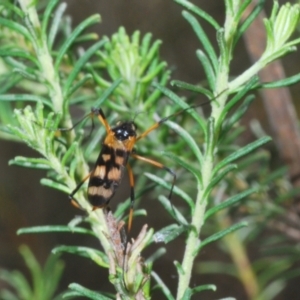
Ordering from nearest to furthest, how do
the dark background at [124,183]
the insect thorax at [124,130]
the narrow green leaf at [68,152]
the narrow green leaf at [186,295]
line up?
the narrow green leaf at [186,295]
the narrow green leaf at [68,152]
the insect thorax at [124,130]
the dark background at [124,183]

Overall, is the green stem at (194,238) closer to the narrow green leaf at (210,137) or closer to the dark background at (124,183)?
the narrow green leaf at (210,137)

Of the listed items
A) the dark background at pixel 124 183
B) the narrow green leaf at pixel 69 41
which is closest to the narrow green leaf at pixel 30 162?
the narrow green leaf at pixel 69 41

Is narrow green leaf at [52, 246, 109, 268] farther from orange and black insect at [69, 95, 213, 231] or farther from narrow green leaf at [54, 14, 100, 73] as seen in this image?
narrow green leaf at [54, 14, 100, 73]

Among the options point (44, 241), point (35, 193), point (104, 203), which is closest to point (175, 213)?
point (104, 203)

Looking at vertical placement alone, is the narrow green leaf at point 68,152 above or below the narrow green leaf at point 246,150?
above

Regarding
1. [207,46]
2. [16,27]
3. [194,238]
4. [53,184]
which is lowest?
[194,238]

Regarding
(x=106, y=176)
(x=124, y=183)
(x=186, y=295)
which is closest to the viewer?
(x=186, y=295)

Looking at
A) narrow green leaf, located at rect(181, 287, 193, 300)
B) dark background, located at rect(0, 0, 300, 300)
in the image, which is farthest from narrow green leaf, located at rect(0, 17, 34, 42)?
dark background, located at rect(0, 0, 300, 300)

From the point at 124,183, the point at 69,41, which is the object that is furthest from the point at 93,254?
the point at 124,183

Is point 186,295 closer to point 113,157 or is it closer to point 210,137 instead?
point 210,137
